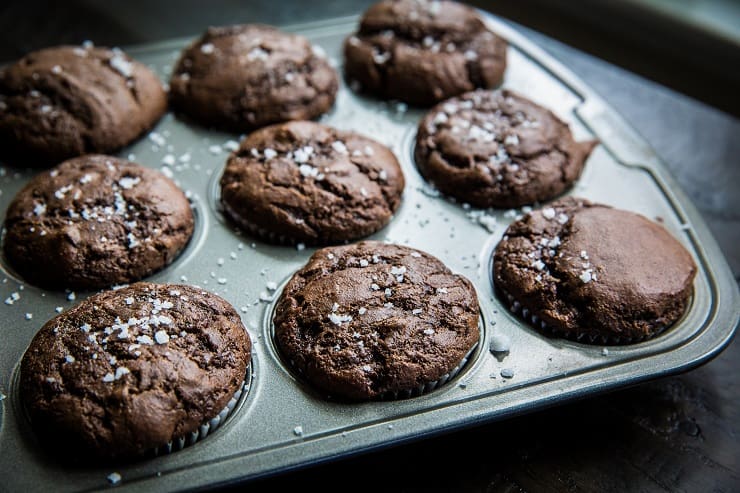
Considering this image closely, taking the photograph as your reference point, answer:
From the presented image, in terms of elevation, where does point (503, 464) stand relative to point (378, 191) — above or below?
below

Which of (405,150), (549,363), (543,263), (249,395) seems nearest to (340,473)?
(249,395)

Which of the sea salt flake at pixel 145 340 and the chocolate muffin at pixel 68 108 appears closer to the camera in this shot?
the sea salt flake at pixel 145 340

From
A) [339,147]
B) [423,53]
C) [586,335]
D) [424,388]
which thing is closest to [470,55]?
[423,53]

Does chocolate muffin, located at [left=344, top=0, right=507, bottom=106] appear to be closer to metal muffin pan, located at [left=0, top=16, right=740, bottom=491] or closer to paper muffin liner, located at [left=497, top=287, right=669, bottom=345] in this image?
metal muffin pan, located at [left=0, top=16, right=740, bottom=491]

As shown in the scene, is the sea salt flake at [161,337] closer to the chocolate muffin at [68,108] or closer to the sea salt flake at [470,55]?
the chocolate muffin at [68,108]

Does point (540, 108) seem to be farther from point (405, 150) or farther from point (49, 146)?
point (49, 146)

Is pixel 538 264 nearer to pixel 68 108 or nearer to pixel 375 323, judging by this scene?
pixel 375 323

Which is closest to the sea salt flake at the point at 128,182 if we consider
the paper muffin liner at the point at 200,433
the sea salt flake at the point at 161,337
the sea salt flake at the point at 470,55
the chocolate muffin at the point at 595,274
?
the sea salt flake at the point at 161,337
